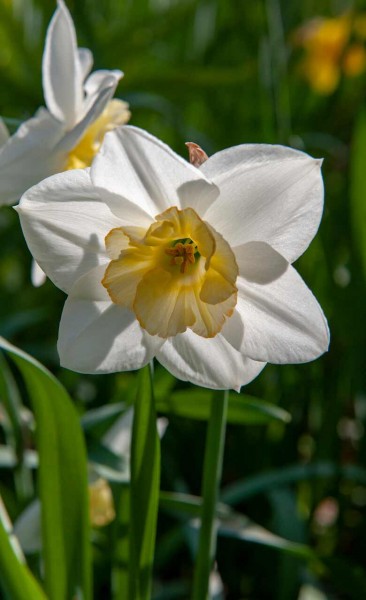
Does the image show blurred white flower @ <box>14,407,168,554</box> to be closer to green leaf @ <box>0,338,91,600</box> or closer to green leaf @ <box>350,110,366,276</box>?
green leaf @ <box>0,338,91,600</box>

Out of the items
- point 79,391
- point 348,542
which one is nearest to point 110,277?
point 79,391

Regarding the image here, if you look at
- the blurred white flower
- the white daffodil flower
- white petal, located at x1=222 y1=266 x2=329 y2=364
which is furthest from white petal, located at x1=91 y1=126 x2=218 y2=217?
the blurred white flower

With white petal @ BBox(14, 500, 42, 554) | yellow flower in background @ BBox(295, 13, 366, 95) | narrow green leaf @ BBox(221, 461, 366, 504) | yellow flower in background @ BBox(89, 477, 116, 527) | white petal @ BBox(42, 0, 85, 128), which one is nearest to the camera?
white petal @ BBox(42, 0, 85, 128)

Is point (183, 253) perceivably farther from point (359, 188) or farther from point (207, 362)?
point (359, 188)

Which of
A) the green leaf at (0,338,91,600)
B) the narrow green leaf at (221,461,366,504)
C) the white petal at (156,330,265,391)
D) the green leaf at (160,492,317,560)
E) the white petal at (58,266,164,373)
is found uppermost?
the white petal at (58,266,164,373)

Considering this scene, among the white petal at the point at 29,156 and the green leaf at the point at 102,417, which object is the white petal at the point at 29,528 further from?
the white petal at the point at 29,156

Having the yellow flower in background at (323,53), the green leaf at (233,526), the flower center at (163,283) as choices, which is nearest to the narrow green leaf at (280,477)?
the green leaf at (233,526)

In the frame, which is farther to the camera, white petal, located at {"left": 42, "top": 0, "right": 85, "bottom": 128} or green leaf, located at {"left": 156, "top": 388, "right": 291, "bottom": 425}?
green leaf, located at {"left": 156, "top": 388, "right": 291, "bottom": 425}
